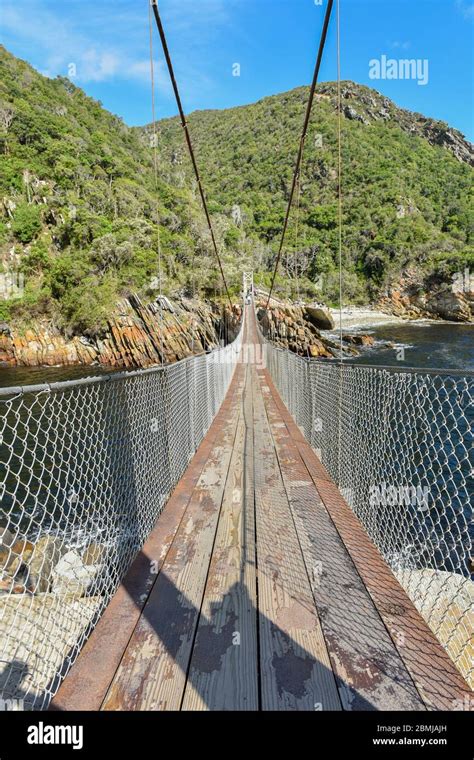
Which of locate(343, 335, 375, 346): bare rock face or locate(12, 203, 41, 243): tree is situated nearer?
locate(343, 335, 375, 346): bare rock face

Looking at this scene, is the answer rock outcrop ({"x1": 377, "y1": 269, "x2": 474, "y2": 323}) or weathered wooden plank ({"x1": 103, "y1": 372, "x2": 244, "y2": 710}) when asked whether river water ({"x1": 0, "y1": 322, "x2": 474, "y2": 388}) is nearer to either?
rock outcrop ({"x1": 377, "y1": 269, "x2": 474, "y2": 323})

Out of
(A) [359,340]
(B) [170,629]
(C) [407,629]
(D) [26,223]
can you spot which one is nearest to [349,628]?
(C) [407,629]

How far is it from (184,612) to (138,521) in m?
0.62

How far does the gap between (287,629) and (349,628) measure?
21 centimetres

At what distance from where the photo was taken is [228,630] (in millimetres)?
1248

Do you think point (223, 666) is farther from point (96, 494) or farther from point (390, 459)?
point (390, 459)

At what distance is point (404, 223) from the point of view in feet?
154

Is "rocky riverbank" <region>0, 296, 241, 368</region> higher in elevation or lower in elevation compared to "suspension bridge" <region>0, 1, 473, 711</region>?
higher

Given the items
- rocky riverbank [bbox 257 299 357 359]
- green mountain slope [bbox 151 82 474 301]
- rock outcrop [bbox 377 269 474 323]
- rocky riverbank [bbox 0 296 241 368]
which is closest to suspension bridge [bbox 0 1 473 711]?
rocky riverbank [bbox 0 296 241 368]

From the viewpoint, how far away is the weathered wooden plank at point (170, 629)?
3.33 ft

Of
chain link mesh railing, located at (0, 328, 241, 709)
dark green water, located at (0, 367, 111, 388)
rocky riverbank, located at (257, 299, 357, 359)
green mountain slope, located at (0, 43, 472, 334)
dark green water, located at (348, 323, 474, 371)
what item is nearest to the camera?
chain link mesh railing, located at (0, 328, 241, 709)

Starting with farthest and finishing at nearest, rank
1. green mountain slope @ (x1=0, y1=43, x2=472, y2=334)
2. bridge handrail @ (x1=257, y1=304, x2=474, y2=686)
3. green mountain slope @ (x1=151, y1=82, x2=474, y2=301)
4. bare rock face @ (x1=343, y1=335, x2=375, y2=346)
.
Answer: green mountain slope @ (x1=151, y1=82, x2=474, y2=301) < bare rock face @ (x1=343, y1=335, x2=375, y2=346) < green mountain slope @ (x1=0, y1=43, x2=472, y2=334) < bridge handrail @ (x1=257, y1=304, x2=474, y2=686)

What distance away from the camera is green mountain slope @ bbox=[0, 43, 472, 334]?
22.6 meters

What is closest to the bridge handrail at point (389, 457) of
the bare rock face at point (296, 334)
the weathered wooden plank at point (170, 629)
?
the weathered wooden plank at point (170, 629)
